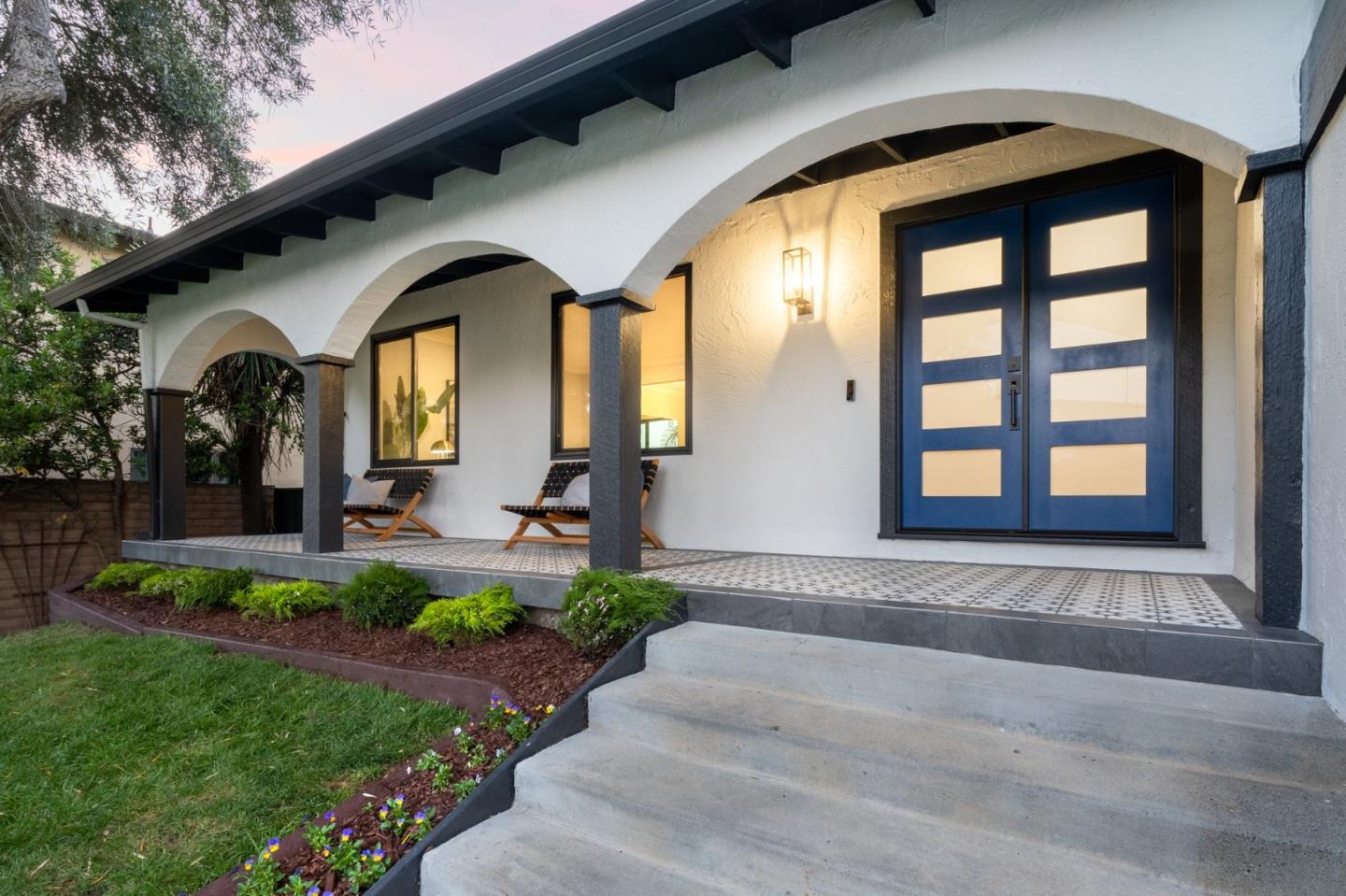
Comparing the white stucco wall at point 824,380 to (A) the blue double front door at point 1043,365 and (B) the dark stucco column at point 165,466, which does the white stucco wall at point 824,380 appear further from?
(B) the dark stucco column at point 165,466

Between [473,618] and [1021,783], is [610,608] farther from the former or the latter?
[1021,783]

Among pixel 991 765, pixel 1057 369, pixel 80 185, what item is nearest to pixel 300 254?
pixel 80 185

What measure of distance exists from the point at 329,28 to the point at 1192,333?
309 inches

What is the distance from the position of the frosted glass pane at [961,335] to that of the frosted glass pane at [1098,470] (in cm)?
75

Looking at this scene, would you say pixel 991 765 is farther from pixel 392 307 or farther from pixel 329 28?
pixel 329 28

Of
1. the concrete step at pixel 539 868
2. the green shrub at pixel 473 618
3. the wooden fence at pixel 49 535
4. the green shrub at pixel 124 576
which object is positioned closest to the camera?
the concrete step at pixel 539 868

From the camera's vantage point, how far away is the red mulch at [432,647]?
3.05 metres

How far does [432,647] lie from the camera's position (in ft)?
12.1

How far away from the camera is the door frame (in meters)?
3.81

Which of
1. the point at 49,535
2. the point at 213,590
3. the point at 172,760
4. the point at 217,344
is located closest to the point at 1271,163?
the point at 172,760

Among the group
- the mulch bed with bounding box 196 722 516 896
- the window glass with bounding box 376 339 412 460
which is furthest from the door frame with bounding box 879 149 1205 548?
the window glass with bounding box 376 339 412 460

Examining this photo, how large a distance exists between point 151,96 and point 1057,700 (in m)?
9.00

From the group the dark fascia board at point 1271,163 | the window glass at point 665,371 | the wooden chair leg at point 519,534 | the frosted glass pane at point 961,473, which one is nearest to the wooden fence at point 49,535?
the wooden chair leg at point 519,534

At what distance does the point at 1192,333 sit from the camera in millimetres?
3818
